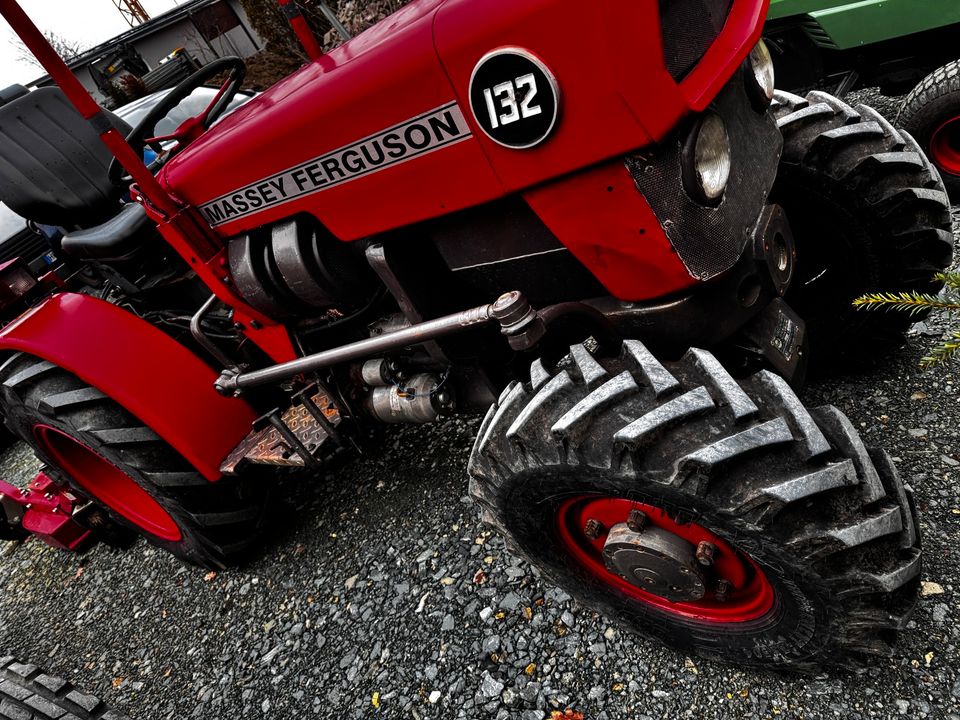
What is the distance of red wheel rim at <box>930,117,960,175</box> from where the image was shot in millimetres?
2895

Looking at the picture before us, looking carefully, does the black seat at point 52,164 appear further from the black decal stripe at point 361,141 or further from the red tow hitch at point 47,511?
the black decal stripe at point 361,141

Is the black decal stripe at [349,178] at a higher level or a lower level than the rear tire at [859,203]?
higher

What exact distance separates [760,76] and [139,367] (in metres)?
2.10

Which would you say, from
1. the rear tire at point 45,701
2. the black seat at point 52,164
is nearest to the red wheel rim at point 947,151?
the black seat at point 52,164

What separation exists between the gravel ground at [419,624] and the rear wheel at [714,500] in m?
0.18

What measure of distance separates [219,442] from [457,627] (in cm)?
109

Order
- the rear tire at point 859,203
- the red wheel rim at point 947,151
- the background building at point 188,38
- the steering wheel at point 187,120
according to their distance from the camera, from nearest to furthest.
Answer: the rear tire at point 859,203 < the steering wheel at point 187,120 < the red wheel rim at point 947,151 < the background building at point 188,38

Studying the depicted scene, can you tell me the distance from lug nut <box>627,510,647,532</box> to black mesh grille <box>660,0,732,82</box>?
3.05 feet

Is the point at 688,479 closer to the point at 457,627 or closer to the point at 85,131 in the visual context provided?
the point at 457,627

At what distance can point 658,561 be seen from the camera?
140 cm

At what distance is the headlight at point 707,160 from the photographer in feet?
3.99

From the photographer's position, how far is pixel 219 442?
2.27m

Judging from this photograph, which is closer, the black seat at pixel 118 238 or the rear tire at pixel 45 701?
the rear tire at pixel 45 701

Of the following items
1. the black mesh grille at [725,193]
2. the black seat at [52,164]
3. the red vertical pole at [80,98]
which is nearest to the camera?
the black mesh grille at [725,193]
